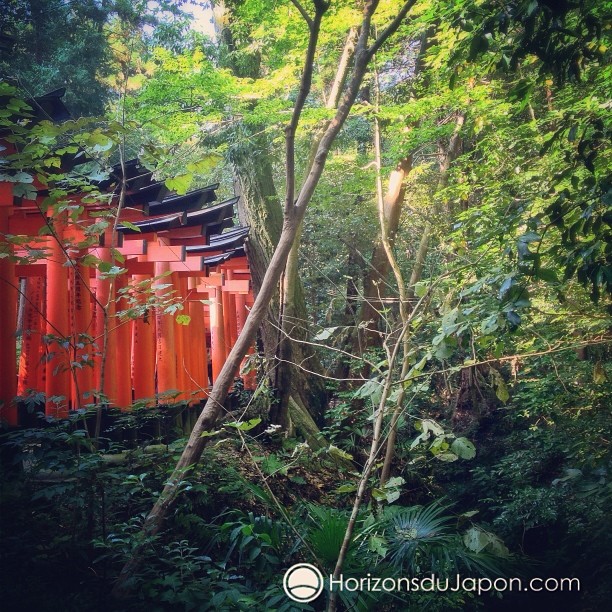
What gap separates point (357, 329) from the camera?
8461 mm

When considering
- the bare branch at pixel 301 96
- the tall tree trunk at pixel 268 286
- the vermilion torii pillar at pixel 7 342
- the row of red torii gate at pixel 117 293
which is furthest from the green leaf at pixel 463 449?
the vermilion torii pillar at pixel 7 342

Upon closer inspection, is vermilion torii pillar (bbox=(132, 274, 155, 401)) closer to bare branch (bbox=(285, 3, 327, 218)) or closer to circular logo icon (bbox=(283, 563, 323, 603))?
bare branch (bbox=(285, 3, 327, 218))

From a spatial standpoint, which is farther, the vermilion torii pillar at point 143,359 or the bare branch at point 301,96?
the vermilion torii pillar at point 143,359

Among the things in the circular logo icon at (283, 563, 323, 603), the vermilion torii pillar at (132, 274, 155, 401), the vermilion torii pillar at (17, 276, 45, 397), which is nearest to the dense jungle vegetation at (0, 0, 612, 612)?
the circular logo icon at (283, 563, 323, 603)

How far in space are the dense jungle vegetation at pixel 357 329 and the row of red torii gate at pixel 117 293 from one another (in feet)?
1.42

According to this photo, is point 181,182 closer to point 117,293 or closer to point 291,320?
point 117,293

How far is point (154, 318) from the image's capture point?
30.5 ft

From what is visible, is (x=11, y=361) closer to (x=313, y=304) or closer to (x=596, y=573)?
(x=596, y=573)

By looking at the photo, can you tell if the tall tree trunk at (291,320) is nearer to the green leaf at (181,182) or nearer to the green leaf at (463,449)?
the green leaf at (181,182)

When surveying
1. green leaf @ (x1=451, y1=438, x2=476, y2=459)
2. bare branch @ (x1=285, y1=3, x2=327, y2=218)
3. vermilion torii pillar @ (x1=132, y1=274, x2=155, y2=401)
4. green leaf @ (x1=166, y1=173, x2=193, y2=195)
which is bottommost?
green leaf @ (x1=451, y1=438, x2=476, y2=459)

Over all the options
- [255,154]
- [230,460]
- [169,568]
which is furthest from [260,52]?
[169,568]

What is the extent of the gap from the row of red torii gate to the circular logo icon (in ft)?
5.39

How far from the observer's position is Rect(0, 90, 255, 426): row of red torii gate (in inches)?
223

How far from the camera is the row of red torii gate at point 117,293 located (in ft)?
18.6
